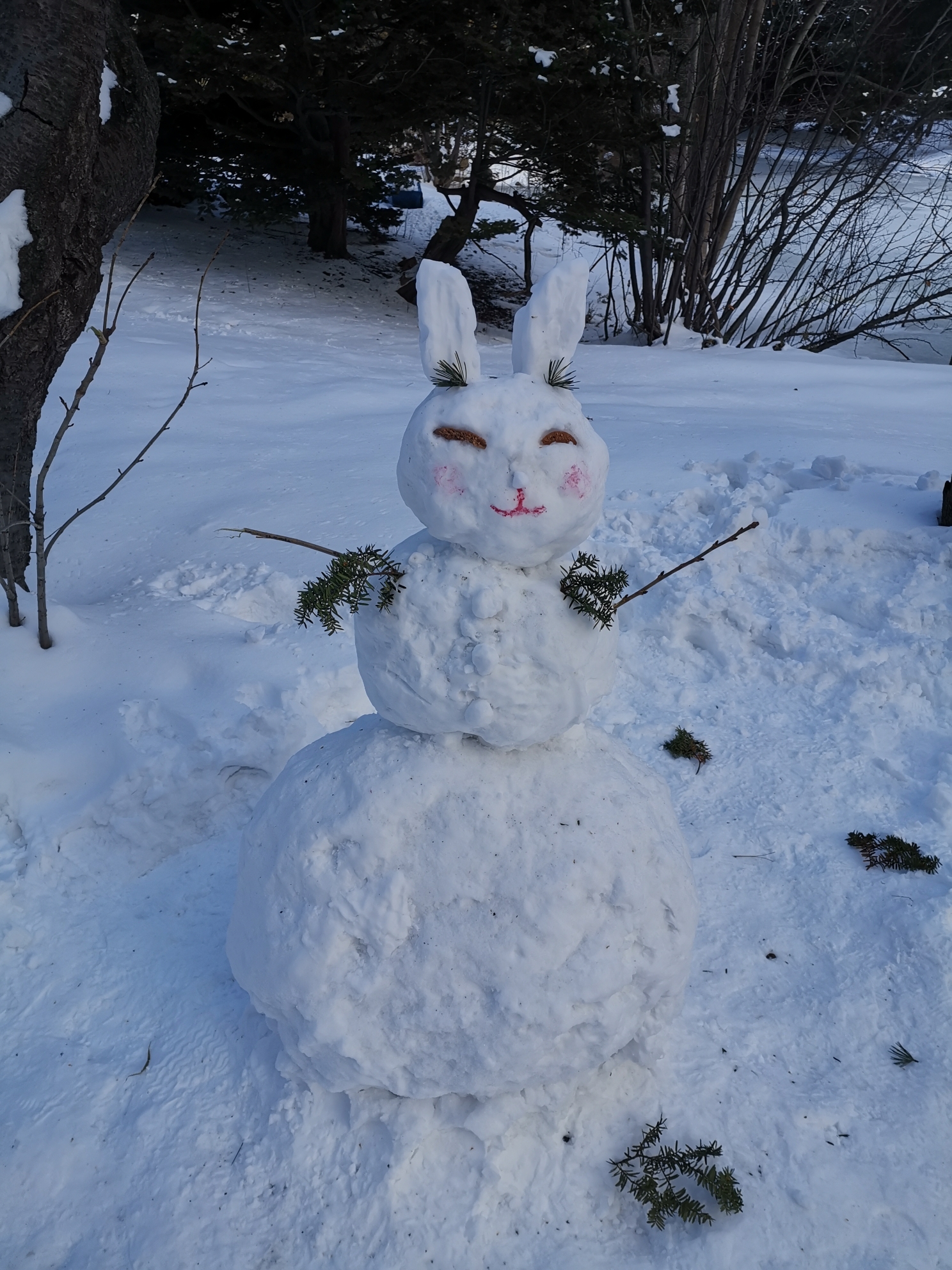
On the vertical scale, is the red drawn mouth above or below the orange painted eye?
below

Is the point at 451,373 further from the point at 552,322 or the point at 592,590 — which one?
the point at 592,590

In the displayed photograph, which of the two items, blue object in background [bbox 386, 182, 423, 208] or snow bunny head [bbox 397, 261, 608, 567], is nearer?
snow bunny head [bbox 397, 261, 608, 567]

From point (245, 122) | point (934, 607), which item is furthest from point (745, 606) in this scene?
point (245, 122)

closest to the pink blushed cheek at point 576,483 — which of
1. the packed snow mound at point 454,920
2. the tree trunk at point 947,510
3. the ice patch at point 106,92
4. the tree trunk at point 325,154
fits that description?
the packed snow mound at point 454,920

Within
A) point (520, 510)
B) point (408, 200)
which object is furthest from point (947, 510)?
point (408, 200)

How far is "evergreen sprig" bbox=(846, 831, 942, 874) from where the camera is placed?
9.23 feet

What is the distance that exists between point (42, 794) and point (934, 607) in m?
3.59

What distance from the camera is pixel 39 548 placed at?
2.94m

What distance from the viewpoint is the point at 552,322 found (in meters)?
1.77

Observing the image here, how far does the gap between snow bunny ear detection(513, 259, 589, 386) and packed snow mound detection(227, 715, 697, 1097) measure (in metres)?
0.83

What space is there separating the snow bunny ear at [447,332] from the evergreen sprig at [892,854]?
6.84 feet

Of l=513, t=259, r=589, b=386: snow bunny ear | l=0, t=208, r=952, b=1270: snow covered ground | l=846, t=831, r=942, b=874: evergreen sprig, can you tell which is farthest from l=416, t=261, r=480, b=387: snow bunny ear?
l=846, t=831, r=942, b=874: evergreen sprig

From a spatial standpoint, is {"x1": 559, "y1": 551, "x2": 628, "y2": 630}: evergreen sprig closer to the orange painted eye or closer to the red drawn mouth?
the red drawn mouth

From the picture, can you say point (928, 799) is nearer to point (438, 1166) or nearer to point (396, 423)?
point (438, 1166)
